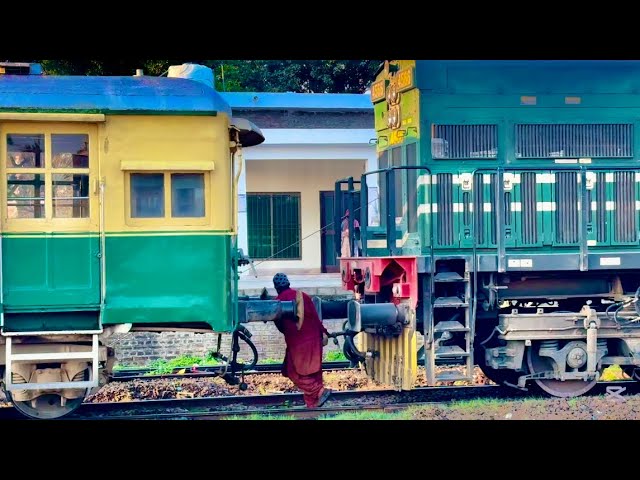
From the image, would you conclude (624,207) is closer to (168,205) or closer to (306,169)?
(168,205)

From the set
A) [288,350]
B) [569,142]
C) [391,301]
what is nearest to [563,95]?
[569,142]

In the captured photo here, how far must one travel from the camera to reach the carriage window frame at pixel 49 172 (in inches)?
297

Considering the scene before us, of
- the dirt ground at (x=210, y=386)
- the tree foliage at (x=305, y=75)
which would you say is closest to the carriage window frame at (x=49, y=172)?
the dirt ground at (x=210, y=386)

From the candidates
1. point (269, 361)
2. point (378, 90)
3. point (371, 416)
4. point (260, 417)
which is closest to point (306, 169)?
point (269, 361)

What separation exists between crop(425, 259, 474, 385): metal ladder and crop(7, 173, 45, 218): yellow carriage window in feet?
13.8

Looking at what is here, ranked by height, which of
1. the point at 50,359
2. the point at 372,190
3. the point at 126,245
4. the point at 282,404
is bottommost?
the point at 282,404

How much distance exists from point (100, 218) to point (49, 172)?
2.05ft

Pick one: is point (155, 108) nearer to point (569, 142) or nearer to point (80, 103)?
point (80, 103)

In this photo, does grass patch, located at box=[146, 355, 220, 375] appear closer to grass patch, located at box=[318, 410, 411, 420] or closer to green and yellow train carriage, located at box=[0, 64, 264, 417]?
grass patch, located at box=[318, 410, 411, 420]

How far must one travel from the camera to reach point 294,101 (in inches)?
625

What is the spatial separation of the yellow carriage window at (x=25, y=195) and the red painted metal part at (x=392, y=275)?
365 cm

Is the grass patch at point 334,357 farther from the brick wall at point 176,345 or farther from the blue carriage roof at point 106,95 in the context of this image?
Result: the blue carriage roof at point 106,95

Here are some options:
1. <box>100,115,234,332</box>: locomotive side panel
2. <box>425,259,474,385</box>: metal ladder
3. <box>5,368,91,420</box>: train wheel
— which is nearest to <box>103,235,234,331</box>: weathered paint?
<box>100,115,234,332</box>: locomotive side panel

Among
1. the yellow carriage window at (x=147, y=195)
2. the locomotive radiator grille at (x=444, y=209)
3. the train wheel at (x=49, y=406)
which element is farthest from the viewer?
the locomotive radiator grille at (x=444, y=209)
